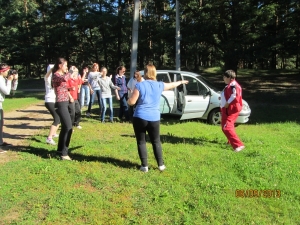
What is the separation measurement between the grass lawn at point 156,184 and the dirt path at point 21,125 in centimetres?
54

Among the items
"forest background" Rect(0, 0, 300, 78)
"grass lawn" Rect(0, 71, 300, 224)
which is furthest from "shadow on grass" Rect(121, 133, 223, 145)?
"forest background" Rect(0, 0, 300, 78)

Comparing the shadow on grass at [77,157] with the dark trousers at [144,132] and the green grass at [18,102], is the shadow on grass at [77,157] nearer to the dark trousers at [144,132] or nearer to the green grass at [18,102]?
the dark trousers at [144,132]

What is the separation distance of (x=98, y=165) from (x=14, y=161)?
62.8 inches

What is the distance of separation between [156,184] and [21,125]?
6.25 m

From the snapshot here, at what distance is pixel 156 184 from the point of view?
4.52 m

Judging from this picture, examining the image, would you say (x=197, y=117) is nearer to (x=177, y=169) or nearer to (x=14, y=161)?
(x=177, y=169)

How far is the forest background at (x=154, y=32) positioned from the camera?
18.2 metres

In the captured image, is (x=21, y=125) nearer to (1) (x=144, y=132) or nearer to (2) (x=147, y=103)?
(1) (x=144, y=132)

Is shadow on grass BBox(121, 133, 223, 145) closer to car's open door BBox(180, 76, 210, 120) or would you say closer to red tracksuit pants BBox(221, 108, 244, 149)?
red tracksuit pants BBox(221, 108, 244, 149)

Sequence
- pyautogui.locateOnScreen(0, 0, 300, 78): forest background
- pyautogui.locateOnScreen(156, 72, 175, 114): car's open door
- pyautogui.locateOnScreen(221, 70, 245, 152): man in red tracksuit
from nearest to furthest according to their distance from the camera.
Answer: pyautogui.locateOnScreen(221, 70, 245, 152): man in red tracksuit < pyautogui.locateOnScreen(156, 72, 175, 114): car's open door < pyautogui.locateOnScreen(0, 0, 300, 78): forest background

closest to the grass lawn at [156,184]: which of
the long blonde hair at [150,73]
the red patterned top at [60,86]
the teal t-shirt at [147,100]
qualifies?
the teal t-shirt at [147,100]

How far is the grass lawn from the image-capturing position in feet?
12.0
